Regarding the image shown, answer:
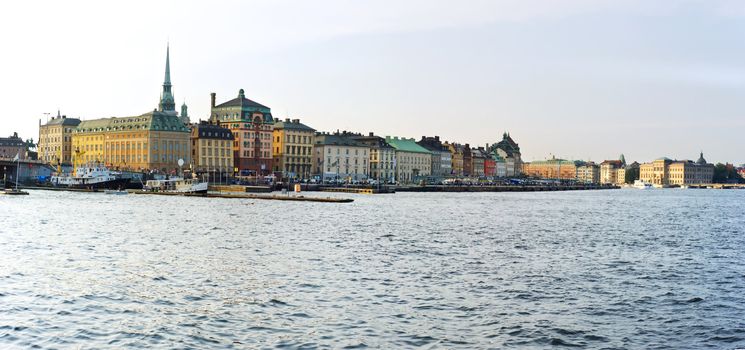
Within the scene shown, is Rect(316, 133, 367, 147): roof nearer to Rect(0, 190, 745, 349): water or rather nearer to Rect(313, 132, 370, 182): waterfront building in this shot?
Rect(313, 132, 370, 182): waterfront building

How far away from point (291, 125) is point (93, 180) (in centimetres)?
6386

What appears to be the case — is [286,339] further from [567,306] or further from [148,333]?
[567,306]

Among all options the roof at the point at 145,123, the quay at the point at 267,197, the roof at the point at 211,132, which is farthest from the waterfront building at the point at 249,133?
the quay at the point at 267,197

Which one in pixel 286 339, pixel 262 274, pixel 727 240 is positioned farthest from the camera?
pixel 727 240

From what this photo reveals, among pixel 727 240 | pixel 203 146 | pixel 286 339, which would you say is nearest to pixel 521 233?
pixel 727 240

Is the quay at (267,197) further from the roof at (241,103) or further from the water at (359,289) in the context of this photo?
the roof at (241,103)

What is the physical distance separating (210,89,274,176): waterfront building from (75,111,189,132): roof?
453 inches

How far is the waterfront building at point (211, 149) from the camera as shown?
169038mm

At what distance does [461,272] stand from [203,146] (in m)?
141

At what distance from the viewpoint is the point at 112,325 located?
22.3 m

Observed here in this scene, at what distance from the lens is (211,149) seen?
17038 cm

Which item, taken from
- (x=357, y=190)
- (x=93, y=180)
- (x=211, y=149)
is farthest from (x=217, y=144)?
(x=93, y=180)

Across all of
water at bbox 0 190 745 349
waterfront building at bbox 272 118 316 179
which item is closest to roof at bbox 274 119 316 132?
waterfront building at bbox 272 118 316 179

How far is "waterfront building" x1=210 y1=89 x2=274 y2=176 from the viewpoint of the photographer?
176625 millimetres
